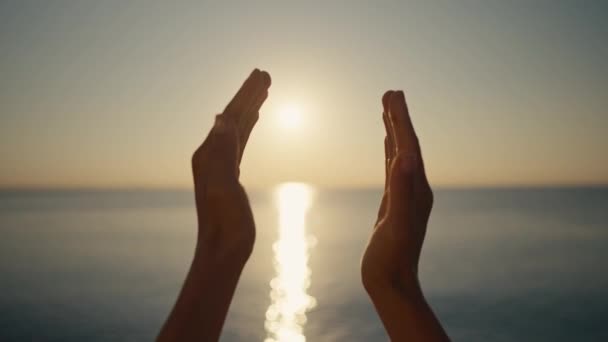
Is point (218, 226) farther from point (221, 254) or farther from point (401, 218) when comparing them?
point (401, 218)

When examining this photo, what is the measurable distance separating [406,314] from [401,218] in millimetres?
642

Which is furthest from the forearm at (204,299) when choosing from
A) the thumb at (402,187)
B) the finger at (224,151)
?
the thumb at (402,187)

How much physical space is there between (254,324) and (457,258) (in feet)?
78.2

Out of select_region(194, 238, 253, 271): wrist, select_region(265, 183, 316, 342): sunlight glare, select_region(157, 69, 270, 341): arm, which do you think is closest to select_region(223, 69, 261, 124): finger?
select_region(157, 69, 270, 341): arm

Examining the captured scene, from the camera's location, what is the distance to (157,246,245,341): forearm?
7.24 ft

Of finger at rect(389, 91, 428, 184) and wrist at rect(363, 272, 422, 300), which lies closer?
wrist at rect(363, 272, 422, 300)

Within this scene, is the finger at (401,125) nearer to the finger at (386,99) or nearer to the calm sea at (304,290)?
the finger at (386,99)

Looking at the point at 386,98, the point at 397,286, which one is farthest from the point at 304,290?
the point at 397,286

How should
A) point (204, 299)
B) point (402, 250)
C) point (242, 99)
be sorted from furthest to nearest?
point (242, 99) → point (402, 250) → point (204, 299)

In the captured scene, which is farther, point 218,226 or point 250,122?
point 250,122

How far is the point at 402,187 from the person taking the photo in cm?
312

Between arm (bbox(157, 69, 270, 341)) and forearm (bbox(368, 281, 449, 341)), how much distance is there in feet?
2.70

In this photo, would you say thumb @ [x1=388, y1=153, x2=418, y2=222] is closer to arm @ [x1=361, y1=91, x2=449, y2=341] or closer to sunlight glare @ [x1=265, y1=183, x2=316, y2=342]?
arm @ [x1=361, y1=91, x2=449, y2=341]

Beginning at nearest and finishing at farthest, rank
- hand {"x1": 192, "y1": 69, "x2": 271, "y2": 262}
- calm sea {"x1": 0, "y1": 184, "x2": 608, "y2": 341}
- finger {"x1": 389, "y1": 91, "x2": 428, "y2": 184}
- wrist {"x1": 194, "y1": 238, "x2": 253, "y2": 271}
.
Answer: wrist {"x1": 194, "y1": 238, "x2": 253, "y2": 271} → hand {"x1": 192, "y1": 69, "x2": 271, "y2": 262} → finger {"x1": 389, "y1": 91, "x2": 428, "y2": 184} → calm sea {"x1": 0, "y1": 184, "x2": 608, "y2": 341}
